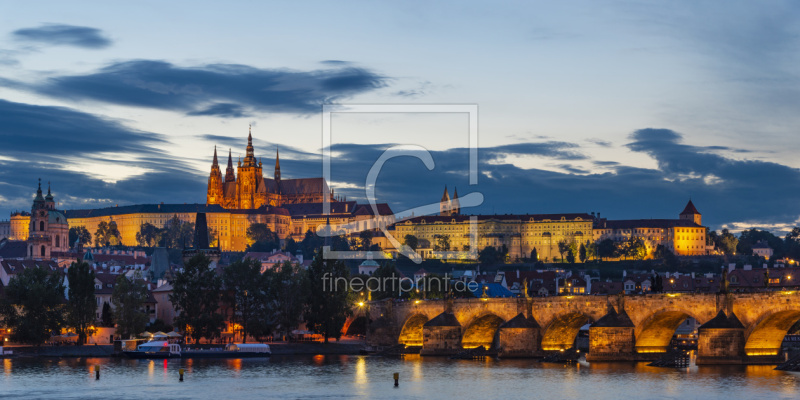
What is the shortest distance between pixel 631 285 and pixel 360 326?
6187 cm

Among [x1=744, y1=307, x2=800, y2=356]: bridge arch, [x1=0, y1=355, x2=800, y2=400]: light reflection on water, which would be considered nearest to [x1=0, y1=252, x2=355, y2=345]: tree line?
[x1=0, y1=355, x2=800, y2=400]: light reflection on water

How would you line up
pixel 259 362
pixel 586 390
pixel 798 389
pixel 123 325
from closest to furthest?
pixel 798 389 → pixel 586 390 → pixel 259 362 → pixel 123 325

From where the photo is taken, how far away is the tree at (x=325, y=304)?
351 ft

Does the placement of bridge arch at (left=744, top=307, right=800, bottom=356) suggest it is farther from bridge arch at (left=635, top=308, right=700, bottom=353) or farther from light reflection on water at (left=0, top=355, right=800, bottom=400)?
bridge arch at (left=635, top=308, right=700, bottom=353)

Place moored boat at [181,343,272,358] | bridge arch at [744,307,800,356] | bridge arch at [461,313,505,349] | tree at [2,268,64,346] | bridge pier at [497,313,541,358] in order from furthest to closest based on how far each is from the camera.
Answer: moored boat at [181,343,272,358] → tree at [2,268,64,346] → bridge arch at [461,313,505,349] → bridge pier at [497,313,541,358] → bridge arch at [744,307,800,356]

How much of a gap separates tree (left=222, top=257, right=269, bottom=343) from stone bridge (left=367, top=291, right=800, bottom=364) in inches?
392

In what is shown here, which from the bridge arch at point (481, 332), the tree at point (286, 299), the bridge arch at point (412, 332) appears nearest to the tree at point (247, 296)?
the tree at point (286, 299)

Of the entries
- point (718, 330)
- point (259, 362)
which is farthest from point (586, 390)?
point (259, 362)

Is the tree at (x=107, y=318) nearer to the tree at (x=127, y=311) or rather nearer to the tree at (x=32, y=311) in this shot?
the tree at (x=127, y=311)

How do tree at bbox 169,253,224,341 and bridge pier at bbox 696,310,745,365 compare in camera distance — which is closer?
bridge pier at bbox 696,310,745,365

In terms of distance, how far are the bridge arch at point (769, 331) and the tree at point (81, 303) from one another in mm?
55128

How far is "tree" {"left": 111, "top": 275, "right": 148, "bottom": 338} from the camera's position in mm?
101562

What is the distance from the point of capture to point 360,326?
384ft

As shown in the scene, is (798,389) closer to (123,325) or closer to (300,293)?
(300,293)
